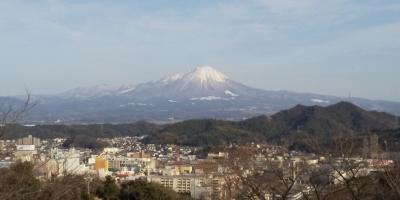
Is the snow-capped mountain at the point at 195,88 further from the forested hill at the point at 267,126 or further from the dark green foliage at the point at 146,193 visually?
the dark green foliage at the point at 146,193

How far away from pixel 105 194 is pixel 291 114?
31357mm

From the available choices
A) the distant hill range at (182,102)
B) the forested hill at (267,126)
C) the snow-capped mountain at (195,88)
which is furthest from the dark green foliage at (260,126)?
the snow-capped mountain at (195,88)

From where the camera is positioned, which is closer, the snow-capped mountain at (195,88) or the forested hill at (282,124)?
the forested hill at (282,124)

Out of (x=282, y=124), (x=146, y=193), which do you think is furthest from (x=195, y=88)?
(x=146, y=193)

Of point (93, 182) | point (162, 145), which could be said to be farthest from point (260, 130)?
point (93, 182)

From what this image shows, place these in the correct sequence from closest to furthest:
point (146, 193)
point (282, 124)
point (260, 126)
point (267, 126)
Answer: point (146, 193)
point (267, 126)
point (260, 126)
point (282, 124)

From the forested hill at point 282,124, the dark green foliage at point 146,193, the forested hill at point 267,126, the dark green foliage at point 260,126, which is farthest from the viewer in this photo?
the forested hill at point 282,124

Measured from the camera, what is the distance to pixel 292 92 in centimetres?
11088

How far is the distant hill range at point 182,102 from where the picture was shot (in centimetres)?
7488

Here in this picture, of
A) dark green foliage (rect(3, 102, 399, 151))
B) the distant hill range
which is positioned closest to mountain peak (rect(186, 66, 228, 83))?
the distant hill range

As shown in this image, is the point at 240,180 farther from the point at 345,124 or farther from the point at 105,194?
the point at 345,124

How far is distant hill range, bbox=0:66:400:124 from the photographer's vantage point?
7488 centimetres

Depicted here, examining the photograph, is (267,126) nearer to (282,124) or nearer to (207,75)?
(282,124)

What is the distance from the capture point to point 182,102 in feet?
306
